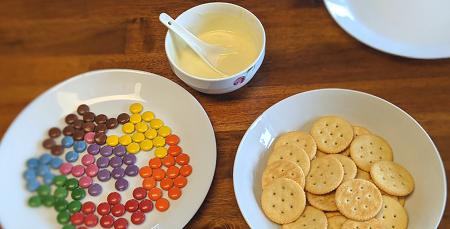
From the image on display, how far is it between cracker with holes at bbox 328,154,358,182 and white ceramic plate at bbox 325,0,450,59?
7.8 inches

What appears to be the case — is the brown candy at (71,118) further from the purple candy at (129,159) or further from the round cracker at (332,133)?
the round cracker at (332,133)

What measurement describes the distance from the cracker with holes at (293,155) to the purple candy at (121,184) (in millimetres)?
185

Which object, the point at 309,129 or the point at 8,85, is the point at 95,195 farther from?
the point at 309,129

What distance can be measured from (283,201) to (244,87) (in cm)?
19

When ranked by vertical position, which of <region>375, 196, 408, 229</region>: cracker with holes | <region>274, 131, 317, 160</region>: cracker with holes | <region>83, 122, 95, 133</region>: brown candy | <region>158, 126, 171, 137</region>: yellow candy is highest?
<region>83, 122, 95, 133</region>: brown candy

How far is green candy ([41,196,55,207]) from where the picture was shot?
24cm

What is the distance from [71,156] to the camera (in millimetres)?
278

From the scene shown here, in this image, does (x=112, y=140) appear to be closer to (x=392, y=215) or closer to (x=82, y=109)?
(x=82, y=109)

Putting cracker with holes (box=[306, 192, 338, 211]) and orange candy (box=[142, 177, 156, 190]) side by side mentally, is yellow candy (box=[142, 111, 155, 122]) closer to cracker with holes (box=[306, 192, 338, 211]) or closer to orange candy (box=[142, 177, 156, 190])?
orange candy (box=[142, 177, 156, 190])

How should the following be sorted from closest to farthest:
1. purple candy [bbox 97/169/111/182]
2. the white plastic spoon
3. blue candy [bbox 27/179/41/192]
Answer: blue candy [bbox 27/179/41/192] → purple candy [bbox 97/169/111/182] → the white plastic spoon

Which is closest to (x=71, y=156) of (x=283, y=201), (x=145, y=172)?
(x=145, y=172)

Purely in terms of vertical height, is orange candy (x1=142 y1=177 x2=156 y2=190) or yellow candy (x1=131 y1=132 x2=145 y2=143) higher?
yellow candy (x1=131 y1=132 x2=145 y2=143)

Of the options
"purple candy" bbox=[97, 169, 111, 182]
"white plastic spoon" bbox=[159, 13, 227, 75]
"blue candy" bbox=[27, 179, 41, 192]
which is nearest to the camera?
"blue candy" bbox=[27, 179, 41, 192]

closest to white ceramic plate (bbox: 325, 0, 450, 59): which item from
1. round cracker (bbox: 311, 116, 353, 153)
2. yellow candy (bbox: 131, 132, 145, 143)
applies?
round cracker (bbox: 311, 116, 353, 153)
